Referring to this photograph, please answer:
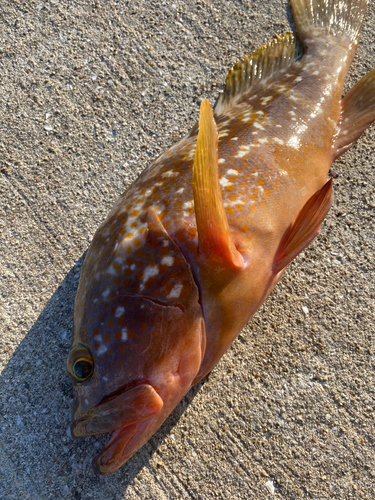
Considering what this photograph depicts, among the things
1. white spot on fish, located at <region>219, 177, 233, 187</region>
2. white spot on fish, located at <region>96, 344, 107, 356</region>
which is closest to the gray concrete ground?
white spot on fish, located at <region>96, 344, 107, 356</region>

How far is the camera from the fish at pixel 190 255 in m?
1.80

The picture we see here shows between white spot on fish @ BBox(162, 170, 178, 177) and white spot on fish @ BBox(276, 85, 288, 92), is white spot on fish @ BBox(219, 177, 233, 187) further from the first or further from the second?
white spot on fish @ BBox(276, 85, 288, 92)

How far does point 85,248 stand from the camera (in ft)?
9.62

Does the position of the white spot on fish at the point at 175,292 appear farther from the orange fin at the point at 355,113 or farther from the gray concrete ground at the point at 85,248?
the orange fin at the point at 355,113

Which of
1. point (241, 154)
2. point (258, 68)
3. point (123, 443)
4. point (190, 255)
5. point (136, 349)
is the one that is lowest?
point (123, 443)

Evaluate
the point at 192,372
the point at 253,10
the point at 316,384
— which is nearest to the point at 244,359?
the point at 316,384

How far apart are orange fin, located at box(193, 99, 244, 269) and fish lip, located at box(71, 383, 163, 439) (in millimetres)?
742

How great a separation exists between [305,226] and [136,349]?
3.78 feet

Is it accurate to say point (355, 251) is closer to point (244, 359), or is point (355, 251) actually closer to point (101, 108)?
point (244, 359)

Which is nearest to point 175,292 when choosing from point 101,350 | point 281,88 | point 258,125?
point 101,350

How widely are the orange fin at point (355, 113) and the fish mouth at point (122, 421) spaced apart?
82.7 inches

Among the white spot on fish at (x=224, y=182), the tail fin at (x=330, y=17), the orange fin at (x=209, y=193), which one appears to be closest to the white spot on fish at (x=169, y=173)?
the white spot on fish at (x=224, y=182)

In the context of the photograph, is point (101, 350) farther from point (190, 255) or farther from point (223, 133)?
point (223, 133)

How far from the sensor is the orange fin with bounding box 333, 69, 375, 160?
2.72 meters
